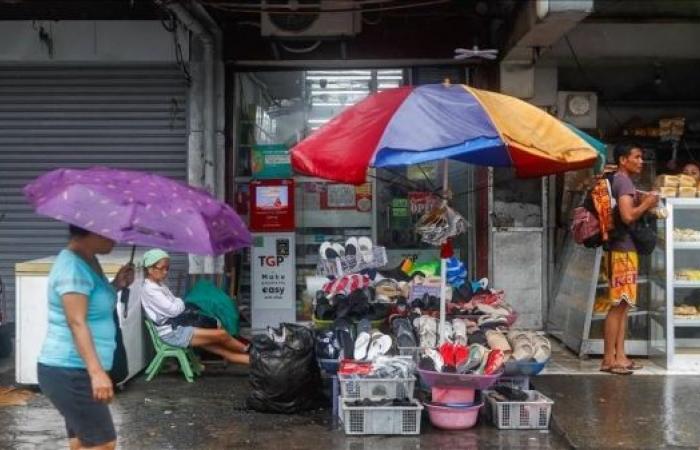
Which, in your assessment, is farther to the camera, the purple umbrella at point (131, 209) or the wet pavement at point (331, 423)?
the wet pavement at point (331, 423)

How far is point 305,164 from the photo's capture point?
5617 mm

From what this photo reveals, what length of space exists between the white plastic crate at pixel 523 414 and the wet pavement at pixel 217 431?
0.20 ft

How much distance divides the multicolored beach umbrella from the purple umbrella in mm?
1499

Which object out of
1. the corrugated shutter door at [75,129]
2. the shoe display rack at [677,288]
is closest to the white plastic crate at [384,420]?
the shoe display rack at [677,288]

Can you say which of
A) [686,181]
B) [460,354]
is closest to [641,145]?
[686,181]

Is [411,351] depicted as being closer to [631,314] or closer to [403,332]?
[403,332]

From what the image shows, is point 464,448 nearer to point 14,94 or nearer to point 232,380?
point 232,380

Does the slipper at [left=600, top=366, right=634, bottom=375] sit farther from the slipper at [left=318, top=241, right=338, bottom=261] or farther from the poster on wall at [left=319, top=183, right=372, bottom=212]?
the poster on wall at [left=319, top=183, right=372, bottom=212]

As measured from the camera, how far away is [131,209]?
3.83 metres

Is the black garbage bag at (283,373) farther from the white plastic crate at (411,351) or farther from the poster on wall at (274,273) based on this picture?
the poster on wall at (274,273)

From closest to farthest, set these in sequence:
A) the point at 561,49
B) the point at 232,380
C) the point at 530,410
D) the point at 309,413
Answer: the point at 530,410, the point at 309,413, the point at 232,380, the point at 561,49

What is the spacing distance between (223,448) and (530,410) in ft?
7.10

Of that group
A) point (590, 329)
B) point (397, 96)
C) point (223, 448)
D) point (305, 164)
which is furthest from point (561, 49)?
point (223, 448)

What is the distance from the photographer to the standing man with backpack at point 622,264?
23.8ft
